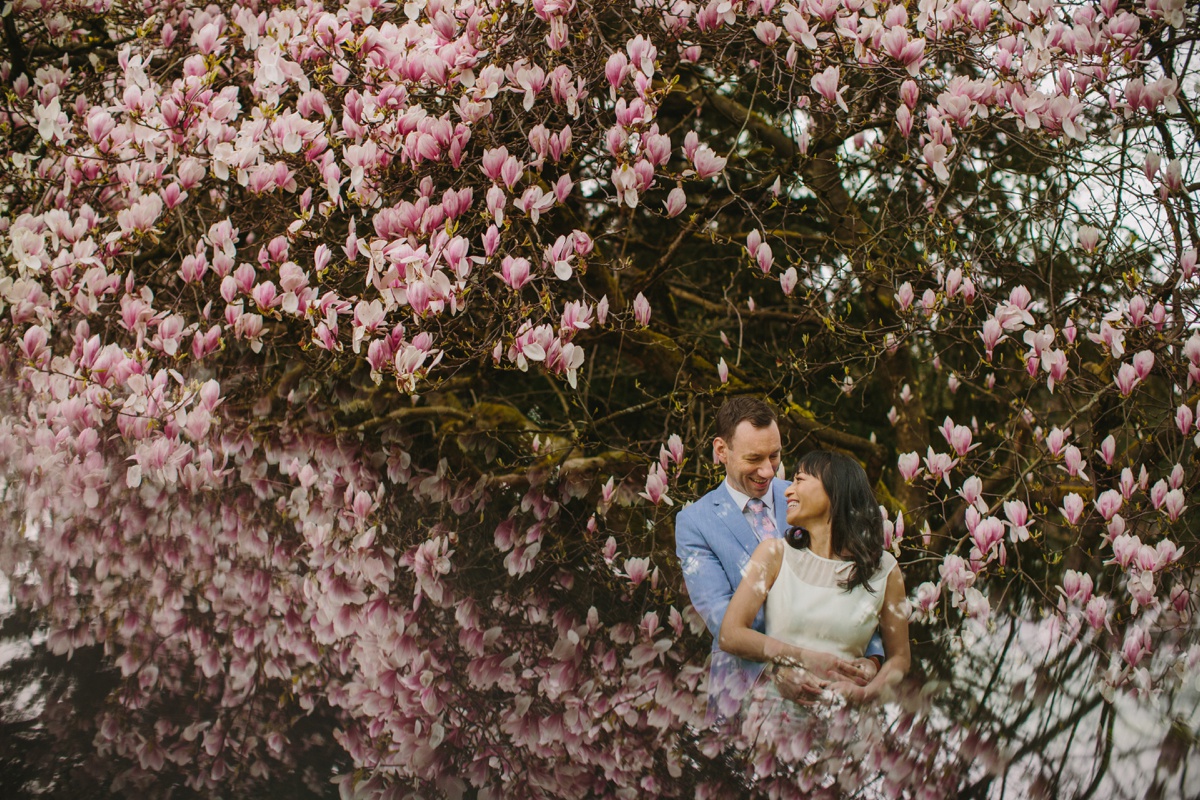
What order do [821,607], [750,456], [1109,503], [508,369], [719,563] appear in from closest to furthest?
1. [821,607]
2. [719,563]
3. [750,456]
4. [1109,503]
5. [508,369]

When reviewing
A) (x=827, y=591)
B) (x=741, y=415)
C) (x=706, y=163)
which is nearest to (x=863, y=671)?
(x=827, y=591)

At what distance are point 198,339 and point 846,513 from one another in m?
1.57

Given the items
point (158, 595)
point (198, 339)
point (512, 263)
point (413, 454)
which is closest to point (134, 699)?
point (158, 595)

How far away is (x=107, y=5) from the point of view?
9.12ft

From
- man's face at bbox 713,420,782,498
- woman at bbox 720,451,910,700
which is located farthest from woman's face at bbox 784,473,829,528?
man's face at bbox 713,420,782,498

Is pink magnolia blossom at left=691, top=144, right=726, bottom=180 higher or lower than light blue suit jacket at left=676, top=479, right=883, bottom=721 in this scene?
higher

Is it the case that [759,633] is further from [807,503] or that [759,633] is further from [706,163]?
[706,163]

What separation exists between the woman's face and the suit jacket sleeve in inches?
6.9

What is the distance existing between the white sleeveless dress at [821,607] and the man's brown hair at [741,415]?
0.35m

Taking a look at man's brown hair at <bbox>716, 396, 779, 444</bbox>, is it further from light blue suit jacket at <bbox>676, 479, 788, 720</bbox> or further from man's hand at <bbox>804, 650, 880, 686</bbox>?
man's hand at <bbox>804, 650, 880, 686</bbox>

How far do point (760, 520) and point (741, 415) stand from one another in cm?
24

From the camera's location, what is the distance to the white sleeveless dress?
5.37ft

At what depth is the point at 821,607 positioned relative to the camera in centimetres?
164

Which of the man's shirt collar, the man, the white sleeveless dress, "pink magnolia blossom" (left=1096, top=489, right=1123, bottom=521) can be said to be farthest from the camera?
"pink magnolia blossom" (left=1096, top=489, right=1123, bottom=521)
